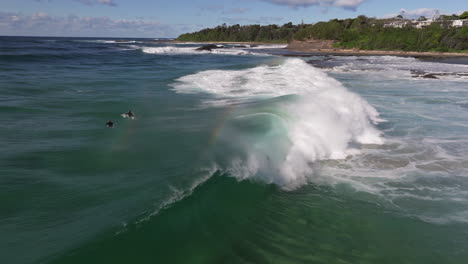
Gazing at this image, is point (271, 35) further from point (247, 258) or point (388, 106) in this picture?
point (247, 258)

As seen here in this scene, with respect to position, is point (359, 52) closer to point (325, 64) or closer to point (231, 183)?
point (325, 64)

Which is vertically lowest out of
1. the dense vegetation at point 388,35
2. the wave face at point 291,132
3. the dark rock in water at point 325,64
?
the dark rock in water at point 325,64

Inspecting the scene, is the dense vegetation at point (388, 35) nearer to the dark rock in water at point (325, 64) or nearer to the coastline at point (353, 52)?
the coastline at point (353, 52)

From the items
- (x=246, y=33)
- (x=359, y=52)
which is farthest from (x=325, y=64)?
(x=246, y=33)

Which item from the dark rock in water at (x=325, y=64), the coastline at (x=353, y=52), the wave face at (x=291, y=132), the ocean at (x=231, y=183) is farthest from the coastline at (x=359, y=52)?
the ocean at (x=231, y=183)

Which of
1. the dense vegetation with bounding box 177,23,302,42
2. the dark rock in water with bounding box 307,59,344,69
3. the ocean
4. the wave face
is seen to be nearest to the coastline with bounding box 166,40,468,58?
the dark rock in water with bounding box 307,59,344,69

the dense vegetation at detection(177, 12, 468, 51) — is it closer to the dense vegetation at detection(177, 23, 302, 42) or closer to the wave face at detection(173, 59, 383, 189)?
the dense vegetation at detection(177, 23, 302, 42)
